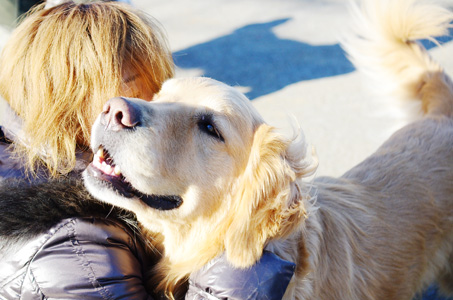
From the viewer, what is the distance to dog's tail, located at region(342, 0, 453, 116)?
2.61m

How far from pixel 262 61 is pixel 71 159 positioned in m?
4.28

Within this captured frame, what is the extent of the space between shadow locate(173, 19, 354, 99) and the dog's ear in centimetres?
323

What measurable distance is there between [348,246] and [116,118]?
4.20ft

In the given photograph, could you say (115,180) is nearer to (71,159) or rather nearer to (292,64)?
(71,159)

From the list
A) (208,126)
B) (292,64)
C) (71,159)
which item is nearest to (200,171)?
(208,126)

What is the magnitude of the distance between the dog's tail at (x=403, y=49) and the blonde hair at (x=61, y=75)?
1819 millimetres

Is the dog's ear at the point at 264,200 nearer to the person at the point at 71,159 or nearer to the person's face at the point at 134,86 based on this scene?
the person at the point at 71,159

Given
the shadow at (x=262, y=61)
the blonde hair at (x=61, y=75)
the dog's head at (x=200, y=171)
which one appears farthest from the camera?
the shadow at (x=262, y=61)

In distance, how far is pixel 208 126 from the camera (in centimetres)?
165

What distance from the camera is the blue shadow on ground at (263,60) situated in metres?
5.19

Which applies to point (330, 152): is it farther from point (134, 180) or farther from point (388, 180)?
point (134, 180)

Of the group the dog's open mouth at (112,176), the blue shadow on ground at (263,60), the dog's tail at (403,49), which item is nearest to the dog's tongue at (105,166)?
the dog's open mouth at (112,176)

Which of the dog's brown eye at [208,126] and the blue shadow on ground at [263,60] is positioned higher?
the dog's brown eye at [208,126]

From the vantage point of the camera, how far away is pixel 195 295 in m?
1.57
